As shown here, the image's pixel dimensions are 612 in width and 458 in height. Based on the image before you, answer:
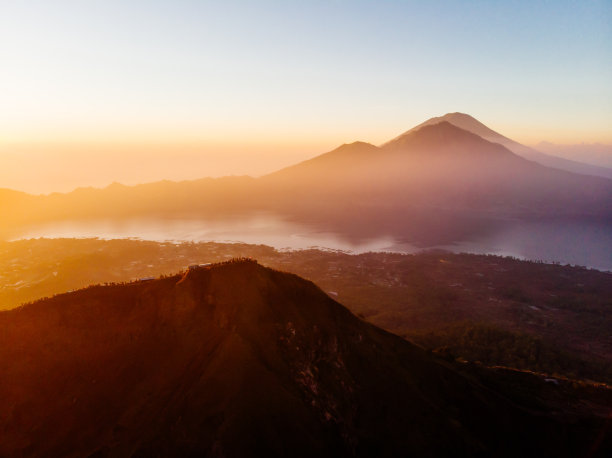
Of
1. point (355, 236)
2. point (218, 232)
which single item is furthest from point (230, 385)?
point (218, 232)

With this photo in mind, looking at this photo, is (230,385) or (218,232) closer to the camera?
(230,385)

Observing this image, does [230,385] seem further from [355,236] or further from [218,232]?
[218,232]

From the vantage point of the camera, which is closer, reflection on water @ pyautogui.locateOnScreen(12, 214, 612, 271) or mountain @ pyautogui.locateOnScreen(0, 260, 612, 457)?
mountain @ pyautogui.locateOnScreen(0, 260, 612, 457)

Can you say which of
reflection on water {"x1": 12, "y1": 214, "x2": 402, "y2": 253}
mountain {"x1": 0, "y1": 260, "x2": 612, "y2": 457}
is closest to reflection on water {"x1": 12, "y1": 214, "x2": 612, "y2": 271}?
reflection on water {"x1": 12, "y1": 214, "x2": 402, "y2": 253}

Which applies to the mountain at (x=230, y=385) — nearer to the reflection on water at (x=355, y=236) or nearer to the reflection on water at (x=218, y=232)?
the reflection on water at (x=218, y=232)

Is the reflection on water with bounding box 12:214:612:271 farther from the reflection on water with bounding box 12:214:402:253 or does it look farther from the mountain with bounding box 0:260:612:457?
the mountain with bounding box 0:260:612:457

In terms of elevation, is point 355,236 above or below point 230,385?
below

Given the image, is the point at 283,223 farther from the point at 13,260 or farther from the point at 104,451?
the point at 104,451
